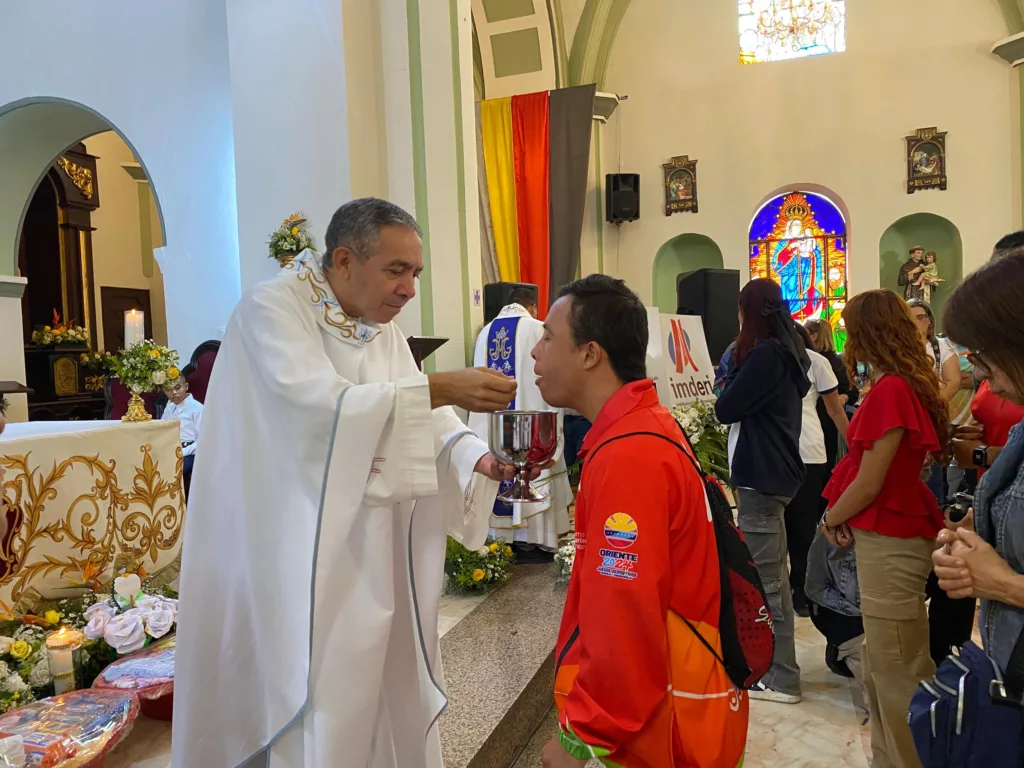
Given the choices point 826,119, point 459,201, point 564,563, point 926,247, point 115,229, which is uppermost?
point 826,119

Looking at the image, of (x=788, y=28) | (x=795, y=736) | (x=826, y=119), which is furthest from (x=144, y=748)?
(x=788, y=28)

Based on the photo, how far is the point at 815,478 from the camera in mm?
3738

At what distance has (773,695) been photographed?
3141 millimetres

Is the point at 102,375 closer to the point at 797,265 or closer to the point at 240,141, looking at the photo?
the point at 240,141

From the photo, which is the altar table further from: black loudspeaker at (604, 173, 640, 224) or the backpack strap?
black loudspeaker at (604, 173, 640, 224)

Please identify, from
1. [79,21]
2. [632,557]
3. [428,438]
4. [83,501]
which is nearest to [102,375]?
[79,21]

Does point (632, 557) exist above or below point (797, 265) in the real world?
below

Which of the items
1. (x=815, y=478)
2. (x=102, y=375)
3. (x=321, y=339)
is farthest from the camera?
(x=102, y=375)

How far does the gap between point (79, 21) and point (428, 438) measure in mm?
6731

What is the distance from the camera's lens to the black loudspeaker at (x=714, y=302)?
7.56 m

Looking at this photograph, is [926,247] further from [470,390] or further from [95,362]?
Result: [95,362]

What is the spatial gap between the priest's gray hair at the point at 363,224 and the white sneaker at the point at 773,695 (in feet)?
8.22

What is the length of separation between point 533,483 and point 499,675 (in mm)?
1671

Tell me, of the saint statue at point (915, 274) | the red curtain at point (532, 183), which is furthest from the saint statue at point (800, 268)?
the red curtain at point (532, 183)
